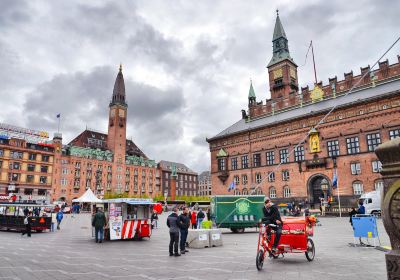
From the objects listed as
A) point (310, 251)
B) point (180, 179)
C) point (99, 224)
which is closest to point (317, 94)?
point (99, 224)

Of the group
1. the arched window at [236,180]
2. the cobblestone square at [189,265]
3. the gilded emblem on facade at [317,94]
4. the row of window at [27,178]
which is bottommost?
the cobblestone square at [189,265]

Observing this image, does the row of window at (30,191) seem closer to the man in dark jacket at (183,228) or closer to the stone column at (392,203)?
the man in dark jacket at (183,228)

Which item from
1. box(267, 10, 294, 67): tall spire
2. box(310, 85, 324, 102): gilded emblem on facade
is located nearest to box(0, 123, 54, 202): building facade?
box(310, 85, 324, 102): gilded emblem on facade

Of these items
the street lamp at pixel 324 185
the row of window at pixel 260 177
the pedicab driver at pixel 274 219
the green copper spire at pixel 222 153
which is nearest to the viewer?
the pedicab driver at pixel 274 219

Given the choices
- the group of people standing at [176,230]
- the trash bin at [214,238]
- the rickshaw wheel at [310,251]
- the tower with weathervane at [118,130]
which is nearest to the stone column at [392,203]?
the rickshaw wheel at [310,251]

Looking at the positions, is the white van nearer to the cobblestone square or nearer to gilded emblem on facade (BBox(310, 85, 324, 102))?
the cobblestone square

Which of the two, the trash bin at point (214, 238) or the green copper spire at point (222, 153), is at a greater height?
the green copper spire at point (222, 153)

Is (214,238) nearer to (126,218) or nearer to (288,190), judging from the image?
(126,218)

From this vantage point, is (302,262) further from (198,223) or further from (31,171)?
(31,171)

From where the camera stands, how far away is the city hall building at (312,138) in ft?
130

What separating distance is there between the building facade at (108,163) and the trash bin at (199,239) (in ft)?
232

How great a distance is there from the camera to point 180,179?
125 meters

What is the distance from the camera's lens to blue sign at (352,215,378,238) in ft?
40.1

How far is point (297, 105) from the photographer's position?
51.4 meters
